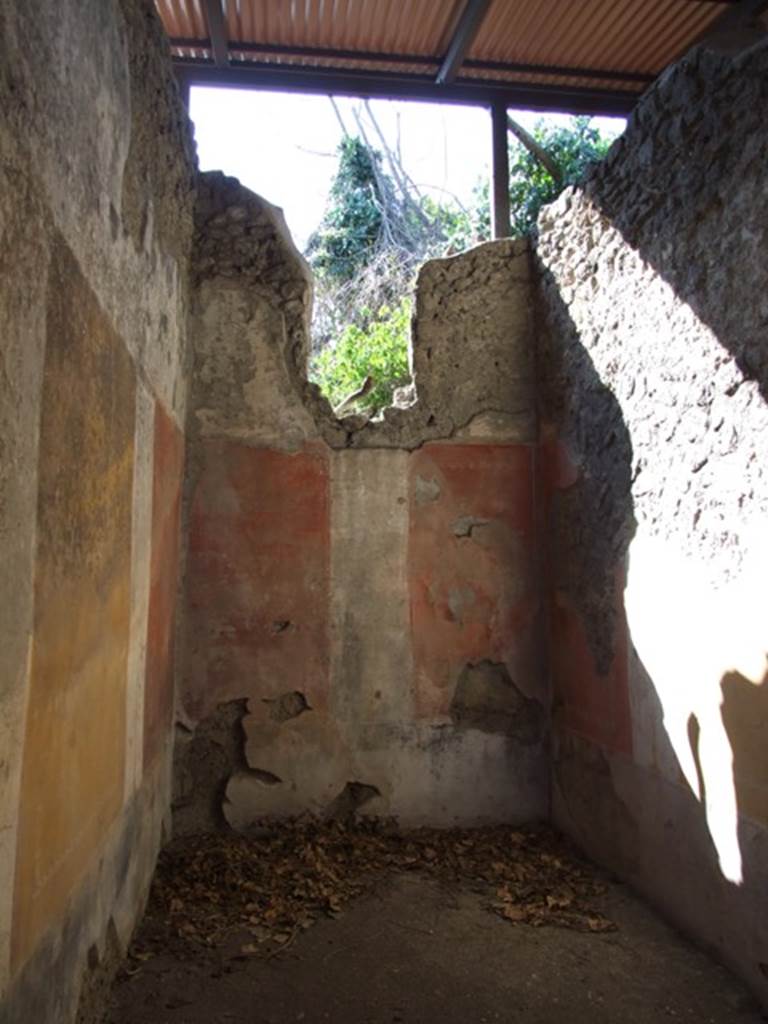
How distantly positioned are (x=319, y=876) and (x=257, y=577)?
1.58 metres

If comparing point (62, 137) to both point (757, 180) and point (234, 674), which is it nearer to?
point (757, 180)

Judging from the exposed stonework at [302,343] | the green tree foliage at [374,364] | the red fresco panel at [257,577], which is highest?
the green tree foliage at [374,364]

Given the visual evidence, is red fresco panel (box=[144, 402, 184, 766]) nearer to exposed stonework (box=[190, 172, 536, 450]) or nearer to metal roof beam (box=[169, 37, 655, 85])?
exposed stonework (box=[190, 172, 536, 450])

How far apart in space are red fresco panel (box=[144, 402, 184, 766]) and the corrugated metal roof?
97.3 inches

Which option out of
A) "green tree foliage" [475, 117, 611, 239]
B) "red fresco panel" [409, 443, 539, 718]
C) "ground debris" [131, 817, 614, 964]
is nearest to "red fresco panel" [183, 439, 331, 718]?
"red fresco panel" [409, 443, 539, 718]

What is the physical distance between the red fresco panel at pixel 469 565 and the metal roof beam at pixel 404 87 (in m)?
2.40

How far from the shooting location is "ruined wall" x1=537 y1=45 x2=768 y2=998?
2.77 meters

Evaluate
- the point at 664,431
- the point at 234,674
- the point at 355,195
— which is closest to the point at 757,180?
the point at 664,431

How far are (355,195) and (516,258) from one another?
26.6ft

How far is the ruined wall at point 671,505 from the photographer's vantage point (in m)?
2.77

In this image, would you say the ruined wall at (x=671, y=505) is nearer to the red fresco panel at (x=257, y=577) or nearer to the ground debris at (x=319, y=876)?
the ground debris at (x=319, y=876)

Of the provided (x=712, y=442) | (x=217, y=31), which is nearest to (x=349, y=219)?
(x=217, y=31)

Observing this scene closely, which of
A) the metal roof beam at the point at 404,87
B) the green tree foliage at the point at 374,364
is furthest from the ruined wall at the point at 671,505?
the green tree foliage at the point at 374,364

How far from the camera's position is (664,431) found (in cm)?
333
